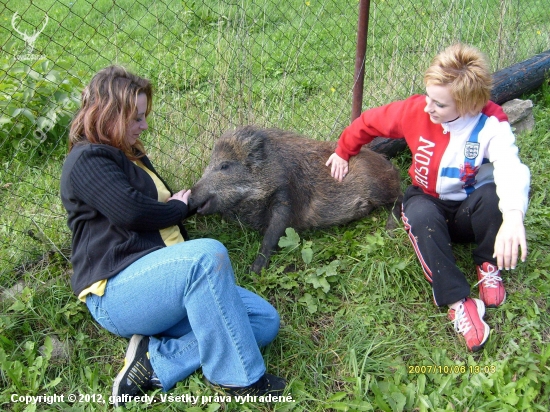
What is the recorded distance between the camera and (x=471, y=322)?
2.97 meters

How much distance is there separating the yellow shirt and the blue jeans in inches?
1.5

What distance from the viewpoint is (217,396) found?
268 centimetres

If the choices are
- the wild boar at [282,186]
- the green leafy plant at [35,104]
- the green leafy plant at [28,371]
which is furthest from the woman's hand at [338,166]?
the green leafy plant at [28,371]

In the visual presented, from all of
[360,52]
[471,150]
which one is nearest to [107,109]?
[471,150]

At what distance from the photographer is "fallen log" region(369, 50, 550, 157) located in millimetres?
4719

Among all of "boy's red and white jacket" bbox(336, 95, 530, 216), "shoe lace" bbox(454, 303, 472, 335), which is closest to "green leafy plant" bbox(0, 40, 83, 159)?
"boy's red and white jacket" bbox(336, 95, 530, 216)

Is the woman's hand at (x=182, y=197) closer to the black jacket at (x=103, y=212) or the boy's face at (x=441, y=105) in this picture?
the black jacket at (x=103, y=212)

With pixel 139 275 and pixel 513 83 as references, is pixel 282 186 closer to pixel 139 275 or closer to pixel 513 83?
pixel 139 275

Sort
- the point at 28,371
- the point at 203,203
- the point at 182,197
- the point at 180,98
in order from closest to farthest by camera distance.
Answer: the point at 28,371 < the point at 182,197 < the point at 203,203 < the point at 180,98

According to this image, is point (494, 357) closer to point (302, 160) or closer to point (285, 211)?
point (285, 211)

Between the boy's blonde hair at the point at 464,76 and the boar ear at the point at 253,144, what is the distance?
1.46 m

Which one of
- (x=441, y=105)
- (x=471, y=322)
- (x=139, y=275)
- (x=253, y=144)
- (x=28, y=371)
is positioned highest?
(x=441, y=105)

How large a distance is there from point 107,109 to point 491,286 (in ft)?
8.51

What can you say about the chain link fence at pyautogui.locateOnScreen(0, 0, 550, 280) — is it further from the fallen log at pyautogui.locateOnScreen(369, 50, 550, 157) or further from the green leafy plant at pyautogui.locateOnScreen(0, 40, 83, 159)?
the fallen log at pyautogui.locateOnScreen(369, 50, 550, 157)
